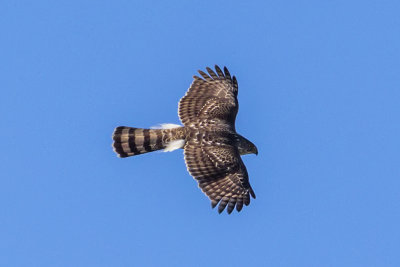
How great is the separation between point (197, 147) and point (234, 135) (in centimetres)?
123

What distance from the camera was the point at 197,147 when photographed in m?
22.2

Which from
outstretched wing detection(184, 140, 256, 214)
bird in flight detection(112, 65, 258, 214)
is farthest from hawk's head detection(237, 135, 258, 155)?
outstretched wing detection(184, 140, 256, 214)

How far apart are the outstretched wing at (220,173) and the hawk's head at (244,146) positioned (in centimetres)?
88

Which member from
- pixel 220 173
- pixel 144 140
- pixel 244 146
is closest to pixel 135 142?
pixel 144 140

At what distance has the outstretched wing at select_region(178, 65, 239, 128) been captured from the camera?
23.5 metres

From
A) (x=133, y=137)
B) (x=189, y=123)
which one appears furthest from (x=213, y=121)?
(x=133, y=137)

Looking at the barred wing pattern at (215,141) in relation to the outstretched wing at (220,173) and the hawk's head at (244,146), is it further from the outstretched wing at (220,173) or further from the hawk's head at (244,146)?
the hawk's head at (244,146)

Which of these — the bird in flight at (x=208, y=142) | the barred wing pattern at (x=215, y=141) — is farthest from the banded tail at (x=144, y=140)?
the barred wing pattern at (x=215, y=141)

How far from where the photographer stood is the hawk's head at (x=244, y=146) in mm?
23203

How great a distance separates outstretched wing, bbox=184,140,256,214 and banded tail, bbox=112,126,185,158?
1.25 feet

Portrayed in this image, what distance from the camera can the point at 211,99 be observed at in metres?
24.1

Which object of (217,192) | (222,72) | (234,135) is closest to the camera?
(217,192)

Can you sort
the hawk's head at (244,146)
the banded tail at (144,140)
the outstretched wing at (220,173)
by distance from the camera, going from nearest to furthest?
the outstretched wing at (220,173), the banded tail at (144,140), the hawk's head at (244,146)

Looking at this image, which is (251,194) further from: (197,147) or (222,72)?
(222,72)
